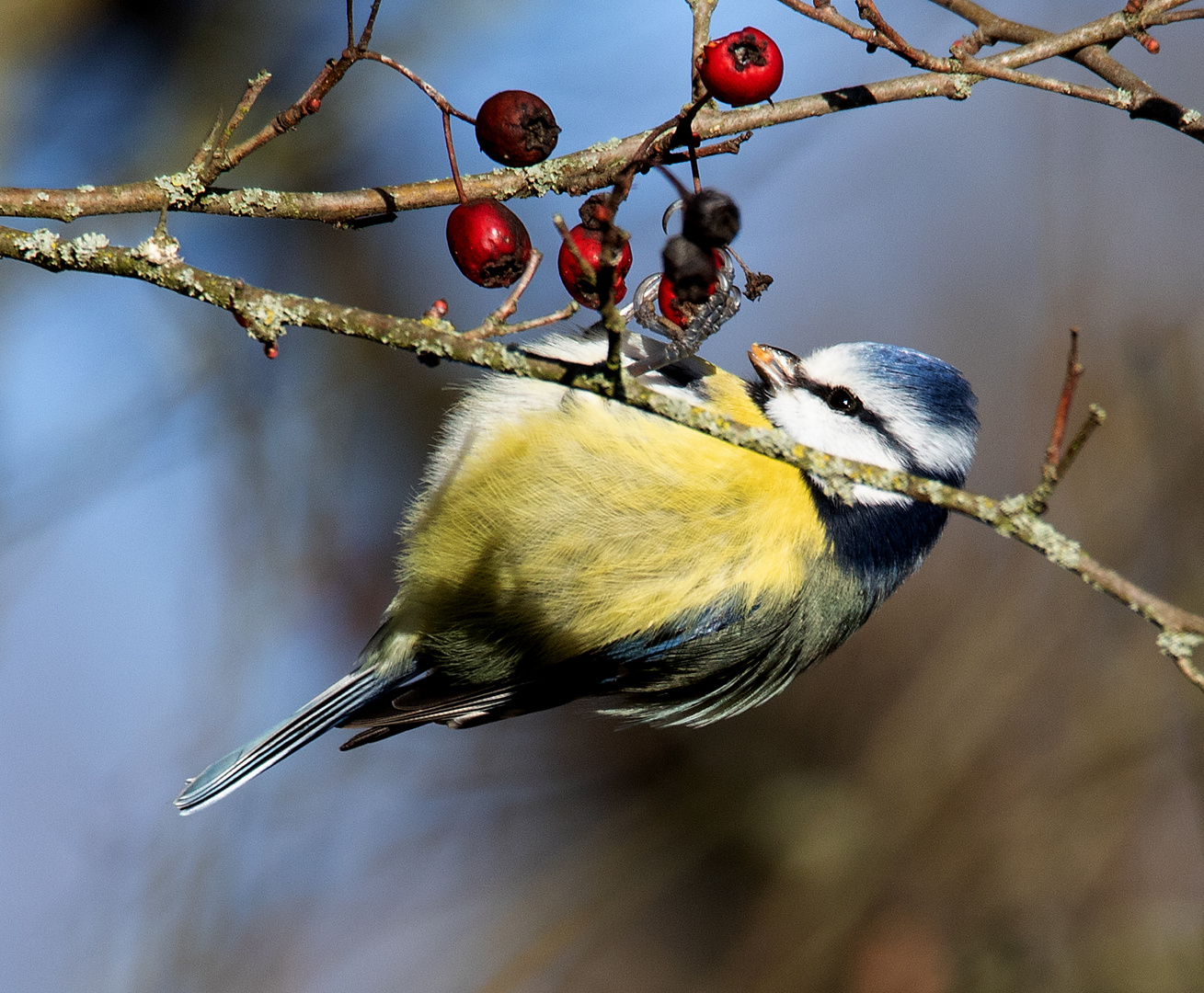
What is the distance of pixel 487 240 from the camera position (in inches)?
55.6

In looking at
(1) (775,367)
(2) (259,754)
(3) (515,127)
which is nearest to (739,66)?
(3) (515,127)

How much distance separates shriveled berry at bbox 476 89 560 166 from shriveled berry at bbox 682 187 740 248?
372 millimetres

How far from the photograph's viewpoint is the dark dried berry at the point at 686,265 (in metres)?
1.08

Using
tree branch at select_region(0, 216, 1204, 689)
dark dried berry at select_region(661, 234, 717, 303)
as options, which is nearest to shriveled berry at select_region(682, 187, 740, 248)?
dark dried berry at select_region(661, 234, 717, 303)

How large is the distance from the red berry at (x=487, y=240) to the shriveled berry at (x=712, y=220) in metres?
0.39

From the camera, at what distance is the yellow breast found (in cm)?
186

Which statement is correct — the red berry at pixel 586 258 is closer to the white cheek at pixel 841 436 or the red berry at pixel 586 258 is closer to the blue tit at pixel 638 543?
the blue tit at pixel 638 543

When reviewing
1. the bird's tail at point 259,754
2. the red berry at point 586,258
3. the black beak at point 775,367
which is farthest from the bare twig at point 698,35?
the bird's tail at point 259,754

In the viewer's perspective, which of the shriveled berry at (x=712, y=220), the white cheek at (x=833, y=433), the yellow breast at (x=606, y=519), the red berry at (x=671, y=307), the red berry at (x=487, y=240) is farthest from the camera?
the white cheek at (x=833, y=433)

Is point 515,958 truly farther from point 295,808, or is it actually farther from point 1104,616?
point 1104,616

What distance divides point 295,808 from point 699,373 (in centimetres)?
196

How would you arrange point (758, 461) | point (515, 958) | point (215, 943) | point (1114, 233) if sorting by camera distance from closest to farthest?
point (758, 461)
point (215, 943)
point (515, 958)
point (1114, 233)

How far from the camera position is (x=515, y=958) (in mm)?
→ 3334

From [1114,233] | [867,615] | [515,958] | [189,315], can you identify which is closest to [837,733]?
[515,958]
